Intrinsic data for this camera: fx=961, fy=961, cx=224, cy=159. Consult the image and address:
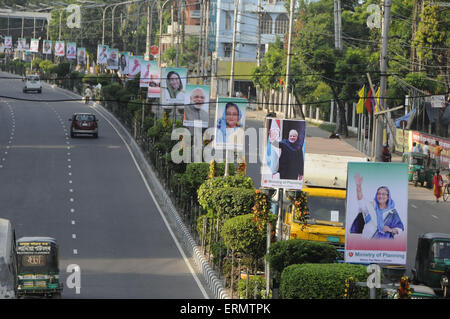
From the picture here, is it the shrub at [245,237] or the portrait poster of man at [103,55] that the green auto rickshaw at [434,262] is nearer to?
the shrub at [245,237]

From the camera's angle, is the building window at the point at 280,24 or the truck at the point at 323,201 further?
the building window at the point at 280,24

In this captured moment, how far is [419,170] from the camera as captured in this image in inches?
1756

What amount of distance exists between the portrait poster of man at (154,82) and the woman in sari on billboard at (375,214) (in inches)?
1353

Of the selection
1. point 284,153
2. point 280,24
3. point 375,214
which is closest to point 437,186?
point 284,153

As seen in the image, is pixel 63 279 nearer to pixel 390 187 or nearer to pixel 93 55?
pixel 390 187

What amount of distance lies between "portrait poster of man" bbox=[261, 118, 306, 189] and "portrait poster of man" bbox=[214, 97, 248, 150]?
996 cm

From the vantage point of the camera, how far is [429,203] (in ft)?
130

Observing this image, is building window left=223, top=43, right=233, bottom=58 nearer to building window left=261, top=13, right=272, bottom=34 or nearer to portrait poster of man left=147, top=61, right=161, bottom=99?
building window left=261, top=13, right=272, bottom=34

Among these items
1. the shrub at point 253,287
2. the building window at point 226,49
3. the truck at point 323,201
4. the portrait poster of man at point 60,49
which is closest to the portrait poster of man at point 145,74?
the truck at point 323,201

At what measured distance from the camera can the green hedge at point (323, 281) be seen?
658 inches

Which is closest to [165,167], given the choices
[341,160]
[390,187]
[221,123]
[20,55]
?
[221,123]

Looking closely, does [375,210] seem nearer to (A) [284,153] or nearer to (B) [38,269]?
(A) [284,153]

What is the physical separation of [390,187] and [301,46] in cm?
5477

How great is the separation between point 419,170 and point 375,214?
2857cm
